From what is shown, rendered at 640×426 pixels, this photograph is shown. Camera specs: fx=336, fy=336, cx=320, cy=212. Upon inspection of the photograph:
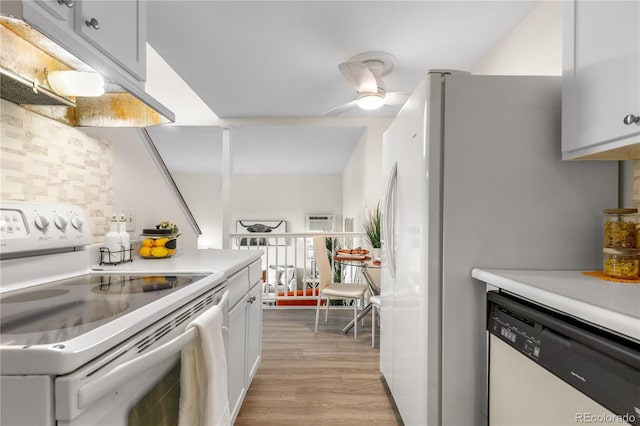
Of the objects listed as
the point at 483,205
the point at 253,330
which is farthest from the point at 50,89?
the point at 483,205

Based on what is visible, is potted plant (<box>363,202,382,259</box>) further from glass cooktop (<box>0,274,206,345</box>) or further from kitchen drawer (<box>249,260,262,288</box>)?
glass cooktop (<box>0,274,206,345</box>)

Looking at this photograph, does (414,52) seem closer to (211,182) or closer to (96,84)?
(96,84)

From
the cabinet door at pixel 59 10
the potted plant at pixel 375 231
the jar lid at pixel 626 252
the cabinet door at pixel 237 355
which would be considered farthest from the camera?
the potted plant at pixel 375 231

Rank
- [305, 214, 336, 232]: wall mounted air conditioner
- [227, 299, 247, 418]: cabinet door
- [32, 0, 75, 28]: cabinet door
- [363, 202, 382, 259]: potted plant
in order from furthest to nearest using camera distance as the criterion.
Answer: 1. [305, 214, 336, 232]: wall mounted air conditioner
2. [363, 202, 382, 259]: potted plant
3. [227, 299, 247, 418]: cabinet door
4. [32, 0, 75, 28]: cabinet door

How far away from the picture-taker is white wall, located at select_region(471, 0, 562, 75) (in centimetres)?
177

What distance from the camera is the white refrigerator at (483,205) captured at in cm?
132

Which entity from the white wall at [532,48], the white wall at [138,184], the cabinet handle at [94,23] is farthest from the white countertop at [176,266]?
the white wall at [532,48]

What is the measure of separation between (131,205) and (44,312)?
4.34 ft

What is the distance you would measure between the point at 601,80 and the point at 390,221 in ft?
3.50

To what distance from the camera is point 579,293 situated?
2.95 feet

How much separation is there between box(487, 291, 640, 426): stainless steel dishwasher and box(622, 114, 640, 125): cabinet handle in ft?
1.91

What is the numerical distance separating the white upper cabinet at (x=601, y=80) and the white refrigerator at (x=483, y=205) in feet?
0.38

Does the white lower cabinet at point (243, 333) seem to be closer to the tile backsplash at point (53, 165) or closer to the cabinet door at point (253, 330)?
the cabinet door at point (253, 330)

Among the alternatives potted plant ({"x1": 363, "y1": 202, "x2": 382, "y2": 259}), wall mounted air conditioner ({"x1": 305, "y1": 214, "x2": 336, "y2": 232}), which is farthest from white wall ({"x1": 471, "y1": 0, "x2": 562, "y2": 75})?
wall mounted air conditioner ({"x1": 305, "y1": 214, "x2": 336, "y2": 232})
